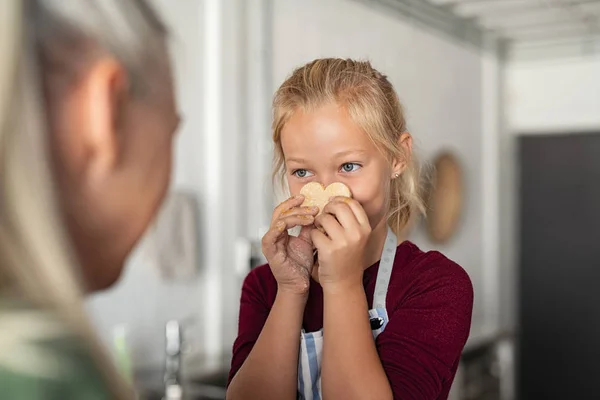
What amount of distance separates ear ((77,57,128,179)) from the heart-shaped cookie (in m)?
0.43

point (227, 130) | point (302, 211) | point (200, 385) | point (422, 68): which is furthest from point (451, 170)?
point (302, 211)

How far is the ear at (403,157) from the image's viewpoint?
826mm

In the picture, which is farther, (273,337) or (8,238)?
(273,337)

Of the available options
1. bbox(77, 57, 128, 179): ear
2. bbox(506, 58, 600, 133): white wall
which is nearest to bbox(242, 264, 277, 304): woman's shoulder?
bbox(77, 57, 128, 179): ear


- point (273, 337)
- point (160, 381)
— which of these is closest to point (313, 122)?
point (273, 337)

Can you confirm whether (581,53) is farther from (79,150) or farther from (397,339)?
(79,150)

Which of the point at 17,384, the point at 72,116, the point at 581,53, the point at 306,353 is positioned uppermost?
the point at 581,53

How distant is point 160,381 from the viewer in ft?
6.70

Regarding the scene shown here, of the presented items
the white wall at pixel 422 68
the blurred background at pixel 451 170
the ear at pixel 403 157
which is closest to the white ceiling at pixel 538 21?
the blurred background at pixel 451 170

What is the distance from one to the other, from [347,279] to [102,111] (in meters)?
0.43

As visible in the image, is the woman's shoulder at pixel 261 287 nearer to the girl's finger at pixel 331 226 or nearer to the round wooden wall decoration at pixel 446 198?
the girl's finger at pixel 331 226

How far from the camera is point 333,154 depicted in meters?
0.76

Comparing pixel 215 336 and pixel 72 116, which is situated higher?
pixel 72 116

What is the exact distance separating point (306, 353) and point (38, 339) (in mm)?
527
